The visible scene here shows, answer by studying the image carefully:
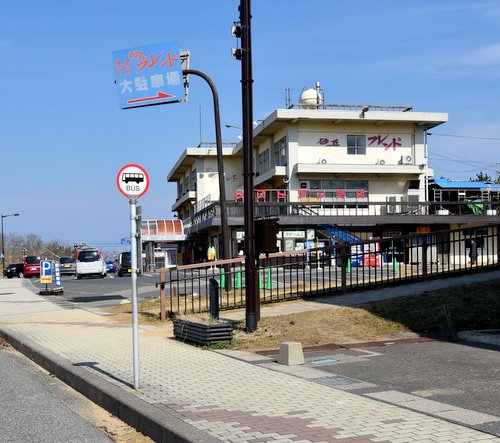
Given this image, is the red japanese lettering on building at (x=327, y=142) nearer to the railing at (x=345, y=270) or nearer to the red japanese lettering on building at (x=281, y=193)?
the red japanese lettering on building at (x=281, y=193)

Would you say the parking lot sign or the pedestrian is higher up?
the pedestrian

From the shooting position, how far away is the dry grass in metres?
12.0

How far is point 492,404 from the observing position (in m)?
6.75

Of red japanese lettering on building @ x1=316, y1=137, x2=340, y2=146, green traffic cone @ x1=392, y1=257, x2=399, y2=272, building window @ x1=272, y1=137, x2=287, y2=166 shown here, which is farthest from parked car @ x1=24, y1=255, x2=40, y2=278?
green traffic cone @ x1=392, y1=257, x2=399, y2=272

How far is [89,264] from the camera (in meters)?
49.8

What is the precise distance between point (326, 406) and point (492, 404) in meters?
1.66

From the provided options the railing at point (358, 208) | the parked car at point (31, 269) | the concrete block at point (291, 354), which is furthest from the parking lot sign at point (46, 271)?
the parked car at point (31, 269)

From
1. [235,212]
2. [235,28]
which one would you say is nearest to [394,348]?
[235,28]

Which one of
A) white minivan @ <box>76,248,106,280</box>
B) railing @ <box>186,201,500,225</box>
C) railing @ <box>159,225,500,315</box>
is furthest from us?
white minivan @ <box>76,248,106,280</box>

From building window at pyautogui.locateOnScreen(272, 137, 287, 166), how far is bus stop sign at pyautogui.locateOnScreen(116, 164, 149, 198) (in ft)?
139

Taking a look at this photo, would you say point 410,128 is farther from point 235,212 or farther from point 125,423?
point 125,423

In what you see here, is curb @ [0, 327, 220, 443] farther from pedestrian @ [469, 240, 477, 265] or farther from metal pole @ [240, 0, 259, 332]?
pedestrian @ [469, 240, 477, 265]

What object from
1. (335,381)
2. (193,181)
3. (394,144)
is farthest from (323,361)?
(193,181)

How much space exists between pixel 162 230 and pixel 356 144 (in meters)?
21.5
